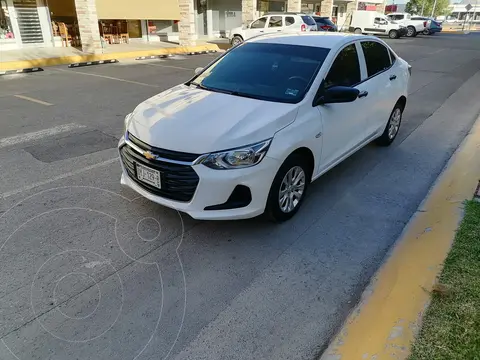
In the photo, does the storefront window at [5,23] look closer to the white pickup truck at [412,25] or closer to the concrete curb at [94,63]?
the concrete curb at [94,63]

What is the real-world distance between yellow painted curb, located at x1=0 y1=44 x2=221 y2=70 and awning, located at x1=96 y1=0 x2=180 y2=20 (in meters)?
1.62

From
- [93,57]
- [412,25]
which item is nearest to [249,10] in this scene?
[93,57]

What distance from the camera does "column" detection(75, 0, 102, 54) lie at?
14508 millimetres

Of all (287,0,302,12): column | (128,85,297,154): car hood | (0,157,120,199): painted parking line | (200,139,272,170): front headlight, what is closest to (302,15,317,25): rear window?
(287,0,302,12): column

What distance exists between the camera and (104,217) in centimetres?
371

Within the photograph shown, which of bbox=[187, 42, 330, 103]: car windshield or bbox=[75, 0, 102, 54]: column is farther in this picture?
bbox=[75, 0, 102, 54]: column

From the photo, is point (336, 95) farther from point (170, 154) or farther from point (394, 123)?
point (394, 123)

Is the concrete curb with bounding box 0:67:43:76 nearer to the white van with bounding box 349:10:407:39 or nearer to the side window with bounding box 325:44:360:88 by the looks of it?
the side window with bounding box 325:44:360:88

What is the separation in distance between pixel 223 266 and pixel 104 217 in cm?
141

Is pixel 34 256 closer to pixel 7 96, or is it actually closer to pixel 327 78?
pixel 327 78

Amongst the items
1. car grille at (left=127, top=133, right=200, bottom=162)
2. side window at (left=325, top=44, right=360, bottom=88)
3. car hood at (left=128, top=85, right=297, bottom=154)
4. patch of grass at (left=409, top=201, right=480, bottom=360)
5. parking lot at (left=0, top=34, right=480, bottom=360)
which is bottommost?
parking lot at (left=0, top=34, right=480, bottom=360)

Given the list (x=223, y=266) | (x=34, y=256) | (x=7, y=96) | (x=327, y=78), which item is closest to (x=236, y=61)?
(x=327, y=78)

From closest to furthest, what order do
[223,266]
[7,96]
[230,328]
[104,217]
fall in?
1. [230,328]
2. [223,266]
3. [104,217]
4. [7,96]

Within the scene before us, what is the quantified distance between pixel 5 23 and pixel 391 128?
15.8 m
